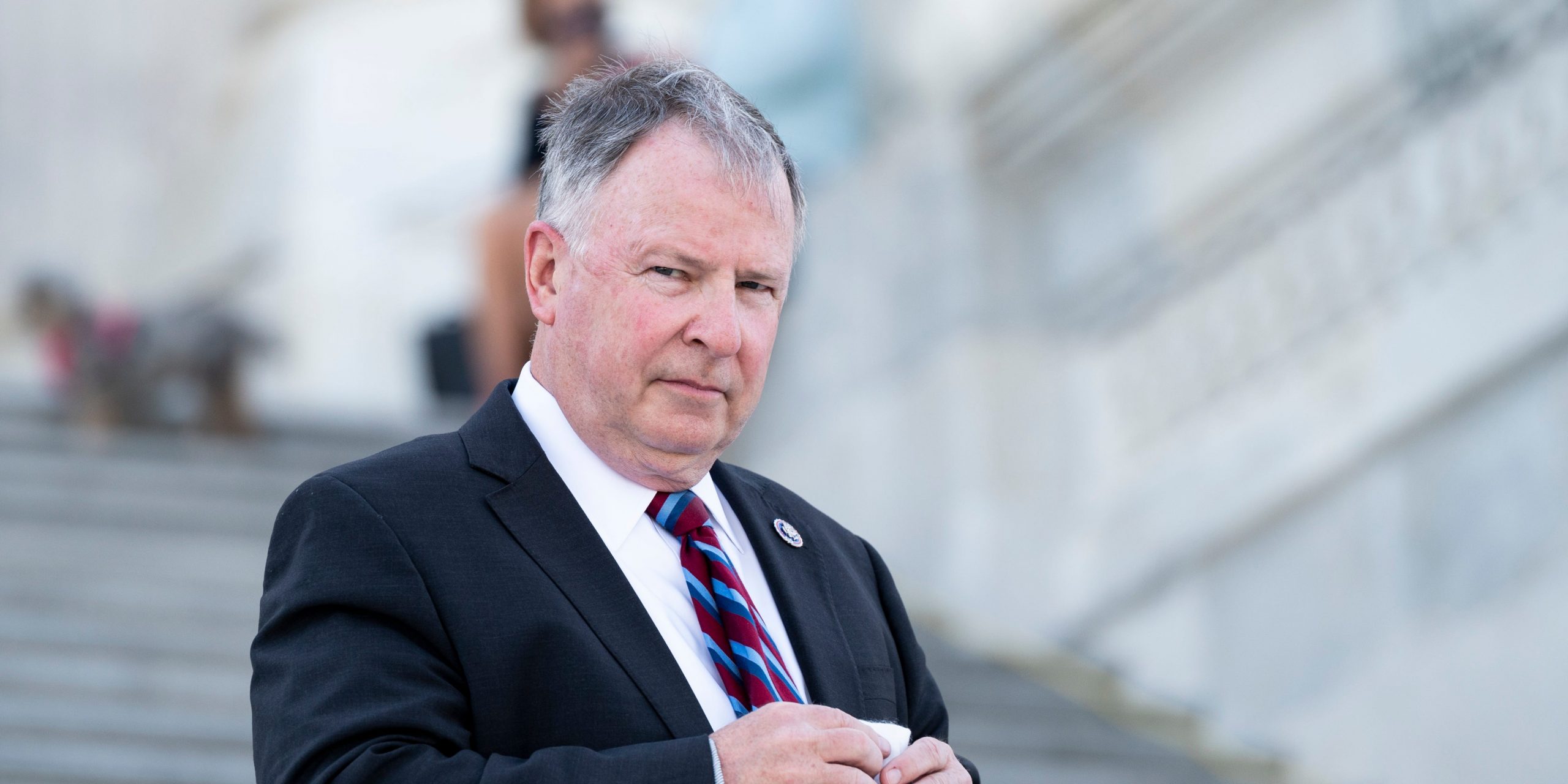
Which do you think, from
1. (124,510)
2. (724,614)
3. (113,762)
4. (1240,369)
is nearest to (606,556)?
(724,614)

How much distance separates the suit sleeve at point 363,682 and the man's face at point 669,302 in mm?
305

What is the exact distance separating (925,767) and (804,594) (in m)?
0.33

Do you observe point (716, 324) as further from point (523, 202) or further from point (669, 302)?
point (523, 202)

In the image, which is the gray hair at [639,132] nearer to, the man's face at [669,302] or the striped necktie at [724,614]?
the man's face at [669,302]

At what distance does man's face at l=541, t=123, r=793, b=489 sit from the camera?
2.05m

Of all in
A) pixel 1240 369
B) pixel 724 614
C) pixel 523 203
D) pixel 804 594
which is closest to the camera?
pixel 724 614

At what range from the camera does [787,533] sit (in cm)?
234

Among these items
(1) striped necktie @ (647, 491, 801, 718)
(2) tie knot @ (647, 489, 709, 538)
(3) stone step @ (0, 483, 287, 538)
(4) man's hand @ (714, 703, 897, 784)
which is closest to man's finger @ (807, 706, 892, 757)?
(4) man's hand @ (714, 703, 897, 784)

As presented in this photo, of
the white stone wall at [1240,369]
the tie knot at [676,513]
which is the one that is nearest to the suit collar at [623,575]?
the tie knot at [676,513]

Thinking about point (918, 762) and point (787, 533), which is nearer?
point (918, 762)

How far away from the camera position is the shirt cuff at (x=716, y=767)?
6.00 feet

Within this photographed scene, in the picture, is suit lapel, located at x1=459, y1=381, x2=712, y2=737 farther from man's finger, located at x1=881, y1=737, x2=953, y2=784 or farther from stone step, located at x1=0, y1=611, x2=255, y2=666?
stone step, located at x1=0, y1=611, x2=255, y2=666

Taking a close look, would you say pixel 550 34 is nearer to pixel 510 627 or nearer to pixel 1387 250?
pixel 1387 250

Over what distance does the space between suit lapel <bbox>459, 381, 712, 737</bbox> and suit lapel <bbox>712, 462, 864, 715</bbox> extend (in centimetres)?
21
